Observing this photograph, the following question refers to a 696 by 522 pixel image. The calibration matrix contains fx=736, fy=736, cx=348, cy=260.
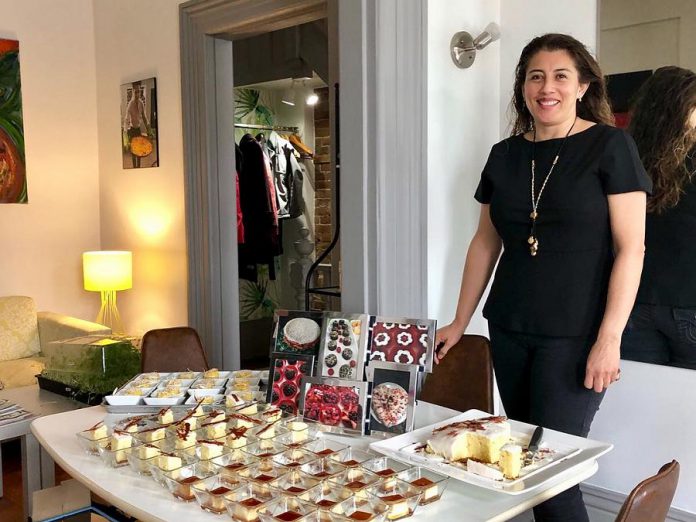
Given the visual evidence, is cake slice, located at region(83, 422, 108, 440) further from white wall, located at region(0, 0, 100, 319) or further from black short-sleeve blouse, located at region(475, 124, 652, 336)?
white wall, located at region(0, 0, 100, 319)

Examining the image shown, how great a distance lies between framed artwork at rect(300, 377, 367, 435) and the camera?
1.73 metres

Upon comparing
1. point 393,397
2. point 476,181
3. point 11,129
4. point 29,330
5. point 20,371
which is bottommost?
point 20,371

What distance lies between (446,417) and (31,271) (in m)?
3.57

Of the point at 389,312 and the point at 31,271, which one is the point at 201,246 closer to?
the point at 31,271

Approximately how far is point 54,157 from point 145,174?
0.73 metres

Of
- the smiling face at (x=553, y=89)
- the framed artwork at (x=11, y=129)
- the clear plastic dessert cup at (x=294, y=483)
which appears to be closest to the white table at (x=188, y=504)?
the clear plastic dessert cup at (x=294, y=483)

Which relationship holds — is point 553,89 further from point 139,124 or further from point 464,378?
point 139,124

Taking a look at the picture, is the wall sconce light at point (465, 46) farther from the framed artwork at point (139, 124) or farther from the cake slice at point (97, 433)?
the framed artwork at point (139, 124)

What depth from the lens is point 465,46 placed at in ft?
8.60

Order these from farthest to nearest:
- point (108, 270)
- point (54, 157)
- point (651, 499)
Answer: point (54, 157), point (108, 270), point (651, 499)

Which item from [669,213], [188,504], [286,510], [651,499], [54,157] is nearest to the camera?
[651,499]

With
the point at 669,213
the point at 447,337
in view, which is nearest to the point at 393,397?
the point at 447,337

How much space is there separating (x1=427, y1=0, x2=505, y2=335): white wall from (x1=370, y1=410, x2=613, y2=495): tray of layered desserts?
1032 mm

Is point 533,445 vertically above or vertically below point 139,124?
below
